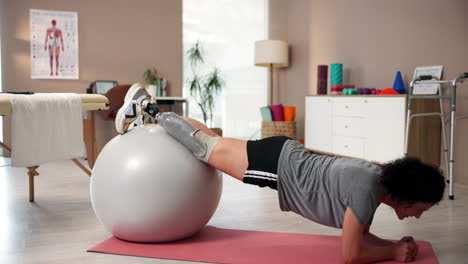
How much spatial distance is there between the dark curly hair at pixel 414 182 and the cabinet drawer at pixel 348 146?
9.06 ft

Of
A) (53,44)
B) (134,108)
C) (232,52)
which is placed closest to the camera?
(134,108)

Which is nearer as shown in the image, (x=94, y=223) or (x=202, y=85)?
(x=94, y=223)

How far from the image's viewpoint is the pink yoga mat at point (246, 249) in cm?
194

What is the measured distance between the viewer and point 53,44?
5484 millimetres

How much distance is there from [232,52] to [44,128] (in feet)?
13.8

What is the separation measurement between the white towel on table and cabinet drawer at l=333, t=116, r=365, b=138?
2666 millimetres

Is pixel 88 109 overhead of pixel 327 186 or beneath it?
overhead

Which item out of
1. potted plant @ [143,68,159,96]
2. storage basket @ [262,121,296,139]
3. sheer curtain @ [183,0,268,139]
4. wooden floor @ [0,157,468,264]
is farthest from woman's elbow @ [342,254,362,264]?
sheer curtain @ [183,0,268,139]

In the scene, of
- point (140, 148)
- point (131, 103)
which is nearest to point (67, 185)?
point (131, 103)

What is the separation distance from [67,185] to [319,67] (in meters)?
3.11

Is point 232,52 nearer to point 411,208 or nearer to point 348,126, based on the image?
point 348,126

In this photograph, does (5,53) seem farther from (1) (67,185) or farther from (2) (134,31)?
(1) (67,185)

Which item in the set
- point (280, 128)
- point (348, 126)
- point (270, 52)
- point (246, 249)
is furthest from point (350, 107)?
point (246, 249)

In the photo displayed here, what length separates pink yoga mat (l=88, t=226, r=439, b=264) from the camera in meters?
1.94
